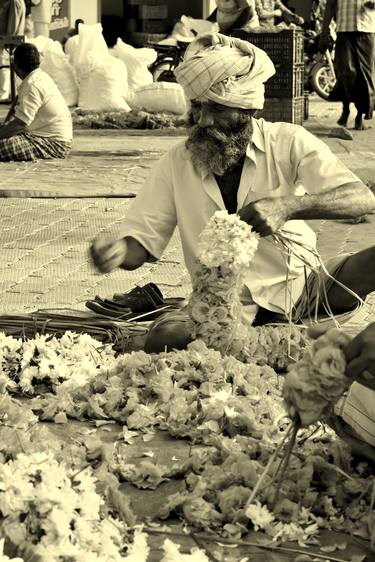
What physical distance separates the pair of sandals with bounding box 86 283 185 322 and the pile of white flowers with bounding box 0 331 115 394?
485mm

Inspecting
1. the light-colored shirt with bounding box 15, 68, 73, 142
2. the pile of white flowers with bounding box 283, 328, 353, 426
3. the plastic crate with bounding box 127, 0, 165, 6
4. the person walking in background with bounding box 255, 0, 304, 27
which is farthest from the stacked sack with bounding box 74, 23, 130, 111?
the pile of white flowers with bounding box 283, 328, 353, 426

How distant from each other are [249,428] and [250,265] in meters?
1.09

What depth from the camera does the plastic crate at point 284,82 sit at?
43.2 feet

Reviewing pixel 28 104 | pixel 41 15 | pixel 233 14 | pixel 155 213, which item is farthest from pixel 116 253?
pixel 41 15

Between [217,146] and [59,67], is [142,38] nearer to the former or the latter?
[59,67]

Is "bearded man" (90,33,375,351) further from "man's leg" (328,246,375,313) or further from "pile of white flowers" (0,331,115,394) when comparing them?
"pile of white flowers" (0,331,115,394)

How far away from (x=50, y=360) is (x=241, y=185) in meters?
0.99

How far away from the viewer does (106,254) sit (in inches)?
176

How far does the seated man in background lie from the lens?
1076 centimetres

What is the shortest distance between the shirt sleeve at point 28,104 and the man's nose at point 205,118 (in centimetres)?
628

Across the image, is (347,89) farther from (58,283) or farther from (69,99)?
(58,283)

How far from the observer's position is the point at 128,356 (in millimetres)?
4422

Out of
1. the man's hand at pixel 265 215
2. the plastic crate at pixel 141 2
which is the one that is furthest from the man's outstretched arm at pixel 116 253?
the plastic crate at pixel 141 2

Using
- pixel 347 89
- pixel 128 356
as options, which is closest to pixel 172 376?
pixel 128 356
